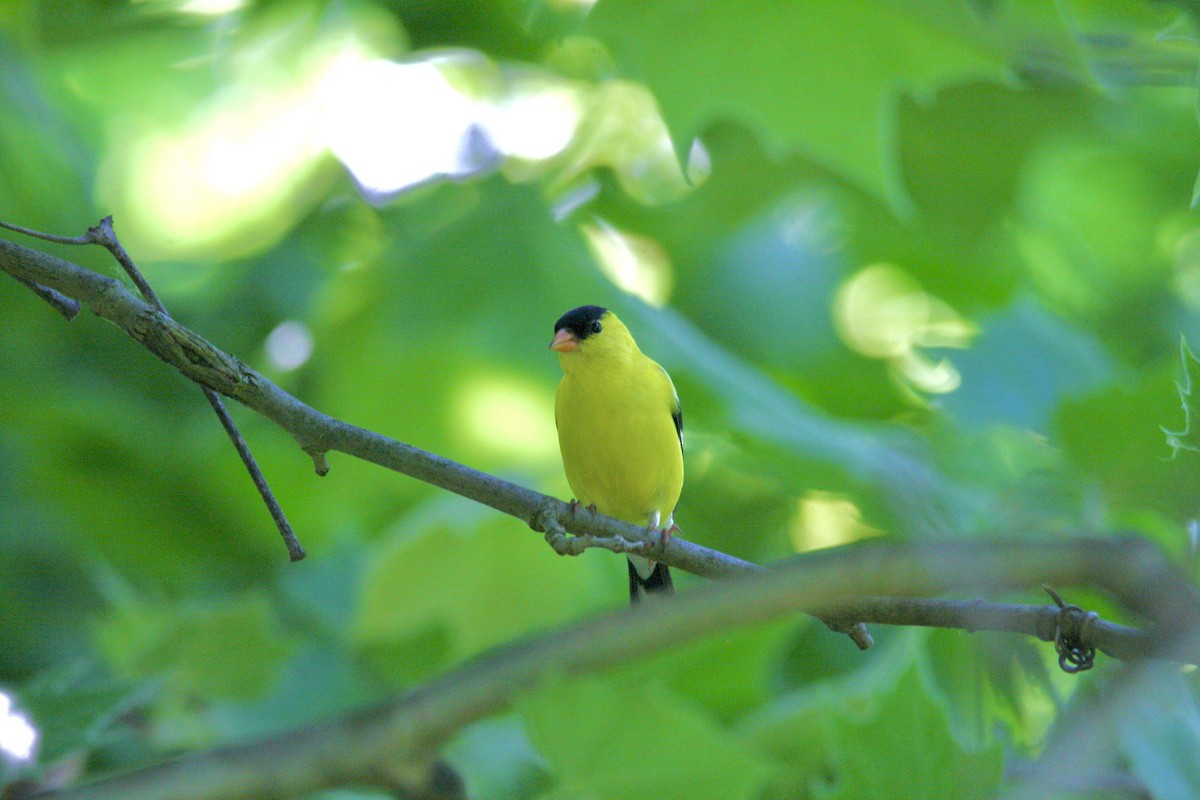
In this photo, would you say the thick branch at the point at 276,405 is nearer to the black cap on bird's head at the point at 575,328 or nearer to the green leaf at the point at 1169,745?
the green leaf at the point at 1169,745

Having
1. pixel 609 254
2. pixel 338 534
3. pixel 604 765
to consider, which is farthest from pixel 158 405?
pixel 604 765

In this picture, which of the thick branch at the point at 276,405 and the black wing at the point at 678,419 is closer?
the thick branch at the point at 276,405

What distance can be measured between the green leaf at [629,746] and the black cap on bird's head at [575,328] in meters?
1.27

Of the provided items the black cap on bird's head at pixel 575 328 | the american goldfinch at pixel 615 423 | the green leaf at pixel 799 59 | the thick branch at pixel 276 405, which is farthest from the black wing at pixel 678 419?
the thick branch at pixel 276 405

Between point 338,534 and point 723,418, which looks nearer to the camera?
point 723,418

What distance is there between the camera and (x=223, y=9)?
256 centimetres

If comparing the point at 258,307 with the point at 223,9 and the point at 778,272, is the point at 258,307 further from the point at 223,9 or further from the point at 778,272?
the point at 778,272

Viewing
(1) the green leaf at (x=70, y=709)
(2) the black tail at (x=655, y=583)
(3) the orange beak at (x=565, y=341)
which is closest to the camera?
(1) the green leaf at (x=70, y=709)

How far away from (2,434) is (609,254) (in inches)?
72.4

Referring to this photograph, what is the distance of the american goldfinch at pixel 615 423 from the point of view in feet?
6.13

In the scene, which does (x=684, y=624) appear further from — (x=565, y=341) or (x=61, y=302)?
(x=565, y=341)

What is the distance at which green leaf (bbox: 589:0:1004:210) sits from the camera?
6.25 feet

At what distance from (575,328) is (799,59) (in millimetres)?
681

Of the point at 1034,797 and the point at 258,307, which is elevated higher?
the point at 258,307
